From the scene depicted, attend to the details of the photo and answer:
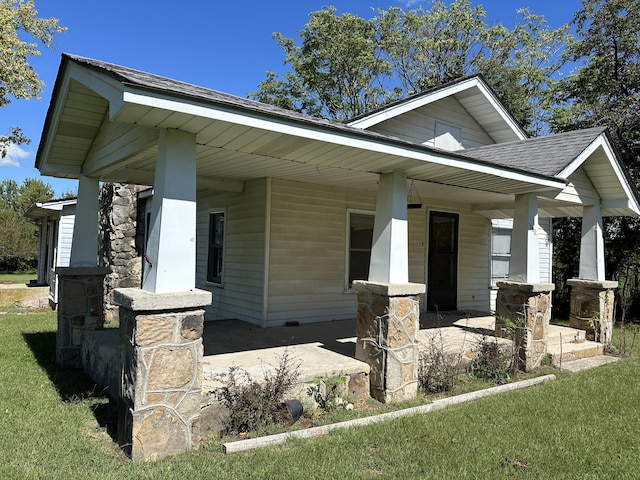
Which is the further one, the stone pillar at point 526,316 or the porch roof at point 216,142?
the stone pillar at point 526,316

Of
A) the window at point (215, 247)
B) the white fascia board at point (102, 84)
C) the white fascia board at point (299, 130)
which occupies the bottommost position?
the window at point (215, 247)

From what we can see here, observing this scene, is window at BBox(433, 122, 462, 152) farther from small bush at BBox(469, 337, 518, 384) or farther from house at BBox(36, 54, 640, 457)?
small bush at BBox(469, 337, 518, 384)

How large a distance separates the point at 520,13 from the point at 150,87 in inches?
936

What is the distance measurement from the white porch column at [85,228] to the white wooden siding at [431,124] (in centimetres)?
492

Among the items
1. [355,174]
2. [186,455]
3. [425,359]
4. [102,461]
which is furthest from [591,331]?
[102,461]

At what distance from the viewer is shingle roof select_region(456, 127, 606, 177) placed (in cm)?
634

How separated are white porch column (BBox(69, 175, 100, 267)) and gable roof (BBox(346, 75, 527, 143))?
13.8 feet

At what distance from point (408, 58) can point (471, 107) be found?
14738mm

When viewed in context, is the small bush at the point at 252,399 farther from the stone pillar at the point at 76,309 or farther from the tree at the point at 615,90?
the tree at the point at 615,90

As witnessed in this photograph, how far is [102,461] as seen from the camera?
10.7 feet

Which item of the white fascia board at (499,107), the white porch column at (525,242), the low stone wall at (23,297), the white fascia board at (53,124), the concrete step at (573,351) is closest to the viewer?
the white fascia board at (53,124)

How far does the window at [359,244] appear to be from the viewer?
26.5 feet

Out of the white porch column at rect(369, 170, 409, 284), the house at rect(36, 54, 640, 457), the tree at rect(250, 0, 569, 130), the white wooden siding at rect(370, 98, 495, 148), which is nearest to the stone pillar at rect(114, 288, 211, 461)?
the house at rect(36, 54, 640, 457)

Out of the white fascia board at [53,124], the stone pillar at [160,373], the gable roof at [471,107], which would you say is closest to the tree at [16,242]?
the white fascia board at [53,124]
